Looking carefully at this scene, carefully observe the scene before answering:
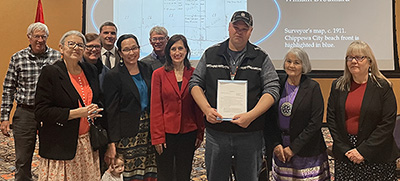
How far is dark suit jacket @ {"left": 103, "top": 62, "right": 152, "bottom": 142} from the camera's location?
95.6 inches

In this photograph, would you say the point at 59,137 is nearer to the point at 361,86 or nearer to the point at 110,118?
the point at 110,118

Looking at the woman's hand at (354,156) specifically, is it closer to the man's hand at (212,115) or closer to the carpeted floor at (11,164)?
the man's hand at (212,115)

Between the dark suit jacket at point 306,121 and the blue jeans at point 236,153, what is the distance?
250mm

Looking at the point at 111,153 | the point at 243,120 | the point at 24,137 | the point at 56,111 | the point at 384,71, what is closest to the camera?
the point at 56,111

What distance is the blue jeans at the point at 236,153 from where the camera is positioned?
2.26 meters

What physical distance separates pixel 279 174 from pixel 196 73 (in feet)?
3.21

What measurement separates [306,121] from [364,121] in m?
0.38

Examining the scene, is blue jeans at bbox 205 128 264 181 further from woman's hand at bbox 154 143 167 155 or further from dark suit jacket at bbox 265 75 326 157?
woman's hand at bbox 154 143 167 155

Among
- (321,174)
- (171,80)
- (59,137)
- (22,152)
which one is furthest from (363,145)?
(22,152)

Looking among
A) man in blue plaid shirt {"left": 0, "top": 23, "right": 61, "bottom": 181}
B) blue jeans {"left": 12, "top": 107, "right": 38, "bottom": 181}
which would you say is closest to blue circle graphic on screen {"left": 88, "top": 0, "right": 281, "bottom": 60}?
man in blue plaid shirt {"left": 0, "top": 23, "right": 61, "bottom": 181}

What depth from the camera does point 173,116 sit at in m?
2.48

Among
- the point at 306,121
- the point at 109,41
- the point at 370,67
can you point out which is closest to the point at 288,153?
the point at 306,121

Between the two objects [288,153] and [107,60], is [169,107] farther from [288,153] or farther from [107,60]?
[107,60]

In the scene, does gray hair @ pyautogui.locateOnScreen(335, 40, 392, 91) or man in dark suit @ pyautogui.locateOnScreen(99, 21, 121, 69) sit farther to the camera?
man in dark suit @ pyautogui.locateOnScreen(99, 21, 121, 69)
